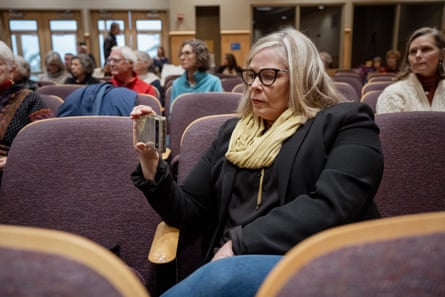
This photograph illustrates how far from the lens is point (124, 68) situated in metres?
2.88

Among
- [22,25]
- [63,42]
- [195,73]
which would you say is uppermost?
[22,25]

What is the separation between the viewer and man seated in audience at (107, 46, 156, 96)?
2.84 meters

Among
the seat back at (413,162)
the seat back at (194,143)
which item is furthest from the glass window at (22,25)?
the seat back at (413,162)

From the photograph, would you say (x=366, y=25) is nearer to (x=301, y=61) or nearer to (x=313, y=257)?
(x=301, y=61)

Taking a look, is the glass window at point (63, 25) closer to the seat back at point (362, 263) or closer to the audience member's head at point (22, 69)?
the audience member's head at point (22, 69)

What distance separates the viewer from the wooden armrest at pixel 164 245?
98 centimetres

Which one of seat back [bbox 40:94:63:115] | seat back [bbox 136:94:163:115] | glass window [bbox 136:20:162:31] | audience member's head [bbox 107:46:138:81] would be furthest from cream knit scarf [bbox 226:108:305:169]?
glass window [bbox 136:20:162:31]

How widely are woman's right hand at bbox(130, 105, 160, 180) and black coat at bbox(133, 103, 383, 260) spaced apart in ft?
0.08

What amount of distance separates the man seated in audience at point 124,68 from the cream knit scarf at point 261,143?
191 centimetres

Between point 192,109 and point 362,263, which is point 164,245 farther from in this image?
point 192,109

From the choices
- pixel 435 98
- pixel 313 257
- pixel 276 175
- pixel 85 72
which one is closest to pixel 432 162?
pixel 276 175

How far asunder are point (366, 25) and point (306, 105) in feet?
35.9

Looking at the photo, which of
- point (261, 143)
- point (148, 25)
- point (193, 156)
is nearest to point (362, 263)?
point (261, 143)

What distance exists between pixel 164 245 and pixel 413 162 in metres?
0.93
